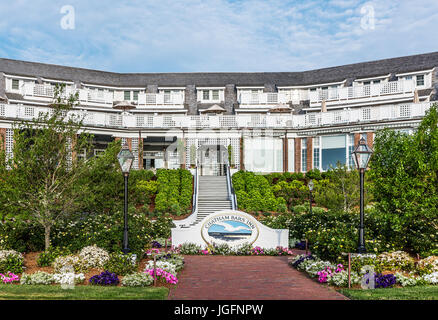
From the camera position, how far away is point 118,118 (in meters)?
37.9

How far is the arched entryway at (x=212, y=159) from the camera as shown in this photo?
36.9 meters

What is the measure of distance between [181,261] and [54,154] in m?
5.57

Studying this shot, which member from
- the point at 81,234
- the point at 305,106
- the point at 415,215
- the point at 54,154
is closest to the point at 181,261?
the point at 81,234

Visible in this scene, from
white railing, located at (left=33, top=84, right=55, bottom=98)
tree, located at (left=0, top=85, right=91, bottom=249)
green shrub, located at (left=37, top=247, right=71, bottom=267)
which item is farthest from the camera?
white railing, located at (left=33, top=84, right=55, bottom=98)

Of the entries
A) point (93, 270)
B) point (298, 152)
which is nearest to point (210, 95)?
point (298, 152)

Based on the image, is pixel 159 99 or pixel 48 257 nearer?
pixel 48 257

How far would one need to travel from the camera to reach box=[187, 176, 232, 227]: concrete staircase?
27234mm

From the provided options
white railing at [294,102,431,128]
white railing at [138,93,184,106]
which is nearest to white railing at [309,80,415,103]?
white railing at [294,102,431,128]

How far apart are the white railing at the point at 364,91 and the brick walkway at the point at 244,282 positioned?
24751 millimetres

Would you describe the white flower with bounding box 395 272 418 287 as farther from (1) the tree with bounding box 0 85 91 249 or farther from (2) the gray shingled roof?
(2) the gray shingled roof

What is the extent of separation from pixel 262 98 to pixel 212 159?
7689mm

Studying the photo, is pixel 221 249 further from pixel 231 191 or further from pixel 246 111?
pixel 246 111

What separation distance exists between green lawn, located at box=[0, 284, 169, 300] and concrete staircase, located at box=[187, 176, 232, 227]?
13.5m

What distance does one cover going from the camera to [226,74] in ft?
149
